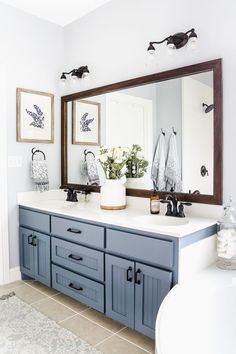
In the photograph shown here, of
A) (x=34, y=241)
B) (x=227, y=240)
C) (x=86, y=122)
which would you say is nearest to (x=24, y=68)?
(x=86, y=122)

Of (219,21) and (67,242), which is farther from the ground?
(219,21)

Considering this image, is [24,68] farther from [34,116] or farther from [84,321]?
[84,321]

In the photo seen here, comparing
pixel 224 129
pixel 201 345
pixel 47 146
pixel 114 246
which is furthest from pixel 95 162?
pixel 201 345

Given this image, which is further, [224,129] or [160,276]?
[224,129]

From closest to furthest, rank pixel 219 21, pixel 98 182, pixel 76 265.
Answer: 1. pixel 219 21
2. pixel 76 265
3. pixel 98 182

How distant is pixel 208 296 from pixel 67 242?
1196mm

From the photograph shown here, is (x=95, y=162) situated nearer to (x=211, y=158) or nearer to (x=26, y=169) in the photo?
(x=26, y=169)

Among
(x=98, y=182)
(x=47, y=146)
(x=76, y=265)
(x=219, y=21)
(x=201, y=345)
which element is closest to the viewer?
(x=201, y=345)

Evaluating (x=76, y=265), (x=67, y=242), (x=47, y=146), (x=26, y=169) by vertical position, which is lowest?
(x=76, y=265)

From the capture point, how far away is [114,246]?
203cm

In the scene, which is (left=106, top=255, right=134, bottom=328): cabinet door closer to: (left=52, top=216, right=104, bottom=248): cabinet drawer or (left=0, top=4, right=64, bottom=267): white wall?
(left=52, top=216, right=104, bottom=248): cabinet drawer

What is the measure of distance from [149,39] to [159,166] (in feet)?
3.42

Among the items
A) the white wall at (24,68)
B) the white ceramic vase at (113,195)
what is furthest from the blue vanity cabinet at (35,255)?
the white ceramic vase at (113,195)

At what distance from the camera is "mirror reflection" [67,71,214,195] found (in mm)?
2150
